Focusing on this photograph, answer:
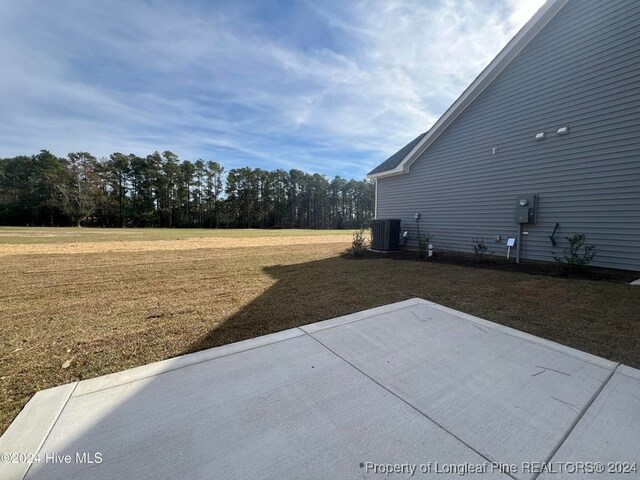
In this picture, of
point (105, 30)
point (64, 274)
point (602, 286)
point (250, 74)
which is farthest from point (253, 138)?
point (602, 286)

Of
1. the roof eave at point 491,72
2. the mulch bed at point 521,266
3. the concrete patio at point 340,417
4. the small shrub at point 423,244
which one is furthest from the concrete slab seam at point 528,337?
the roof eave at point 491,72

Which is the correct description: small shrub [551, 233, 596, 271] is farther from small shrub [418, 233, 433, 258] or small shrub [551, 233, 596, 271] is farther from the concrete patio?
the concrete patio

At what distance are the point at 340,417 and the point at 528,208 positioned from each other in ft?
23.6

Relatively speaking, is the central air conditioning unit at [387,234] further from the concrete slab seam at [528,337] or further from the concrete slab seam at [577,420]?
the concrete slab seam at [577,420]

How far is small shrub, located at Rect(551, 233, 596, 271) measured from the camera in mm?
5421

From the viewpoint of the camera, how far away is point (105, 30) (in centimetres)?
770

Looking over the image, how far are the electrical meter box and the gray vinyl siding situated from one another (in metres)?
0.12

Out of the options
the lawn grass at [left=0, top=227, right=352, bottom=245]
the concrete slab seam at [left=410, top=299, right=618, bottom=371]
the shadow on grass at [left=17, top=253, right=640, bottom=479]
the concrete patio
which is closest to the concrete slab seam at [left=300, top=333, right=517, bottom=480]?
the concrete patio

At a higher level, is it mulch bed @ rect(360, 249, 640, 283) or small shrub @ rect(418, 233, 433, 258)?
small shrub @ rect(418, 233, 433, 258)

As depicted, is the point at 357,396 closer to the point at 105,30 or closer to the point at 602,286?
the point at 602,286

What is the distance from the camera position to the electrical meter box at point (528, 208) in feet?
21.0

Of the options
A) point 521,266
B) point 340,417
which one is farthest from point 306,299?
point 521,266

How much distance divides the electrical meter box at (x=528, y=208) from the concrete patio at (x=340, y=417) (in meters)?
5.19

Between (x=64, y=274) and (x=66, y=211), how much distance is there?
43210mm
